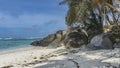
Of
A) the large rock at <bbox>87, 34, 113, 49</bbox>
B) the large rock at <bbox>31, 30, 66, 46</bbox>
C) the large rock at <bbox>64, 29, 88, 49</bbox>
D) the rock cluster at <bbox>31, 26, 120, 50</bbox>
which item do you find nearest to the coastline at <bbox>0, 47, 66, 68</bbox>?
the large rock at <bbox>64, 29, 88, 49</bbox>

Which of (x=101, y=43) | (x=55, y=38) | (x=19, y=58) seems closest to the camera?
(x=19, y=58)

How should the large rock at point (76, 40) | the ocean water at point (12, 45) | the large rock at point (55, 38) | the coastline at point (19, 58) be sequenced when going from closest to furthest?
the coastline at point (19, 58) < the large rock at point (76, 40) < the large rock at point (55, 38) < the ocean water at point (12, 45)

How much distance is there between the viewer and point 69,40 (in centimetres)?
2295

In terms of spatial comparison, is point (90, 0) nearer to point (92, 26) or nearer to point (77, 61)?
point (92, 26)

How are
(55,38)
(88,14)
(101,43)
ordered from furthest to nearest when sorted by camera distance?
1. (55,38)
2. (88,14)
3. (101,43)

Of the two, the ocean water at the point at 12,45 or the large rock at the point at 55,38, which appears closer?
the large rock at the point at 55,38

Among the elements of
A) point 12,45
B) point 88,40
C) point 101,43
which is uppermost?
point 101,43

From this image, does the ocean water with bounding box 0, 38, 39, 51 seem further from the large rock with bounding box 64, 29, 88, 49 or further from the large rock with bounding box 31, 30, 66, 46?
the large rock with bounding box 64, 29, 88, 49

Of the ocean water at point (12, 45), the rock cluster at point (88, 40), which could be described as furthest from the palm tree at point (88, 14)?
the ocean water at point (12, 45)

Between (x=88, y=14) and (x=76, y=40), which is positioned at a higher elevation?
(x=88, y=14)

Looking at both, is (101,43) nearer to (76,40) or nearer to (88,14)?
(76,40)

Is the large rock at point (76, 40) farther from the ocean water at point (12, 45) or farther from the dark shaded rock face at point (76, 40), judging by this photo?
the ocean water at point (12, 45)

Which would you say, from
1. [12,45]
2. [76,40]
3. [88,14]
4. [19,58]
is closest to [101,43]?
[76,40]

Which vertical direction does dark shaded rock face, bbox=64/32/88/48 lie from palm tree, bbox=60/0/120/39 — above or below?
below
